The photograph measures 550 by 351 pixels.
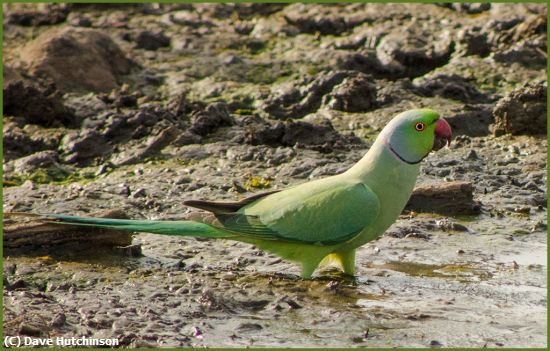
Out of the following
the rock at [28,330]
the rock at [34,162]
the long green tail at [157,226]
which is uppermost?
the long green tail at [157,226]

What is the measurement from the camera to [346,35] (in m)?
11.9

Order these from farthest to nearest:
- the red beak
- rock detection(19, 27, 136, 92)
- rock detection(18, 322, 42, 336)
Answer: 1. rock detection(19, 27, 136, 92)
2. the red beak
3. rock detection(18, 322, 42, 336)

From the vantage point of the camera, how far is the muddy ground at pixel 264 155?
19.9 ft

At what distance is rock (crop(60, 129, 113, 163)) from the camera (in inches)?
366

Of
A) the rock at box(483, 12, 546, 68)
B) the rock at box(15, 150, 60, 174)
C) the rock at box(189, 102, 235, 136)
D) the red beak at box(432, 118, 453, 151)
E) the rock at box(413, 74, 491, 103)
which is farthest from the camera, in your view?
the rock at box(483, 12, 546, 68)

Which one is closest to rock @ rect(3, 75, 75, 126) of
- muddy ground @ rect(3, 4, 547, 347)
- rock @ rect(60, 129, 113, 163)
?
muddy ground @ rect(3, 4, 547, 347)

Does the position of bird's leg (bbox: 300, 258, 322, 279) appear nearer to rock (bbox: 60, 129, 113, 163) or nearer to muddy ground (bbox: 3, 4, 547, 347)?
muddy ground (bbox: 3, 4, 547, 347)

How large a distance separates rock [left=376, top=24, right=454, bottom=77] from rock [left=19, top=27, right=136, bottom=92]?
107 inches

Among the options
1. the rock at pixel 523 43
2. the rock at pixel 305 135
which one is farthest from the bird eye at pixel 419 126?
the rock at pixel 523 43

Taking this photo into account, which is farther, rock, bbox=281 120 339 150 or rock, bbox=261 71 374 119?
rock, bbox=261 71 374 119

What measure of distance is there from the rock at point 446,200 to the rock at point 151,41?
464 centimetres

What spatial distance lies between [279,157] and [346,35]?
10.7ft

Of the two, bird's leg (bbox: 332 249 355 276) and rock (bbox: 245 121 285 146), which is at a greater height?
rock (bbox: 245 121 285 146)

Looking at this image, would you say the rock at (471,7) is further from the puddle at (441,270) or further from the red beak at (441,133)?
the puddle at (441,270)
